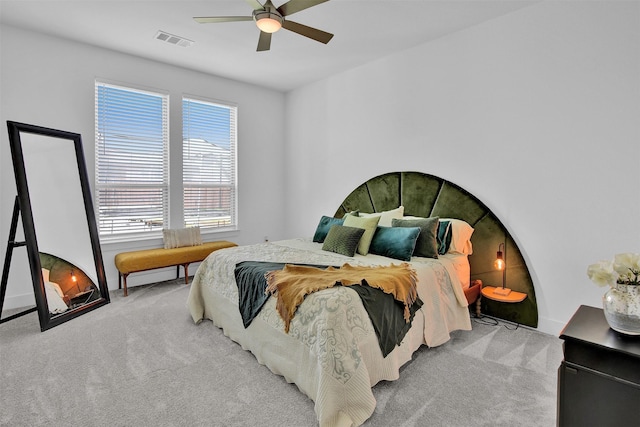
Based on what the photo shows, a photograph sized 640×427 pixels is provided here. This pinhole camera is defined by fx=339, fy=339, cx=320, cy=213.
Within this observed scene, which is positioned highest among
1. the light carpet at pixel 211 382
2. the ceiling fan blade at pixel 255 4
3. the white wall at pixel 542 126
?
the ceiling fan blade at pixel 255 4

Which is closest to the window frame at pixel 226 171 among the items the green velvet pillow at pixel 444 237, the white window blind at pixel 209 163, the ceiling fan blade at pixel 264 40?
the white window blind at pixel 209 163

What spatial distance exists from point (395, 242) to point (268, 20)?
2.14 metres

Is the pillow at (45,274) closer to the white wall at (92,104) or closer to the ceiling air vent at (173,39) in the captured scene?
the white wall at (92,104)

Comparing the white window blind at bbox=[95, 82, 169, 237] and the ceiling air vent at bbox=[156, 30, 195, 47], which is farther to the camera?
the white window blind at bbox=[95, 82, 169, 237]

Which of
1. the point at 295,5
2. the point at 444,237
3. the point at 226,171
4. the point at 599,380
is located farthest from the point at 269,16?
the point at 226,171

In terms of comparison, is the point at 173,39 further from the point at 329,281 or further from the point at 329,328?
the point at 329,328

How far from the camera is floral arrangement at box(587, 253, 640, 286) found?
5.30 feet

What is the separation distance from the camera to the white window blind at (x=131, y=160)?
4.28 metres

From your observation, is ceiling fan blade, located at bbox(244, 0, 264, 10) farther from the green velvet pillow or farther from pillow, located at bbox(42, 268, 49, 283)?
pillow, located at bbox(42, 268, 49, 283)

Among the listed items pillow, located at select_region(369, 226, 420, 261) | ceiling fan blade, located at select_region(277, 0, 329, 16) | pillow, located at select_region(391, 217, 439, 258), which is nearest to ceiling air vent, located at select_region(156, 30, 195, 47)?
ceiling fan blade, located at select_region(277, 0, 329, 16)

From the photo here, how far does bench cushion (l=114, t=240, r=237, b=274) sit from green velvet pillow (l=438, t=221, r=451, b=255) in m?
3.00

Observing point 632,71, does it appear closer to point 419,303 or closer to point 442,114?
point 442,114

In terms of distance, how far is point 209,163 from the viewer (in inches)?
205

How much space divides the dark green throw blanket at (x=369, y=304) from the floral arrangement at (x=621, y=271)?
3.70 feet
